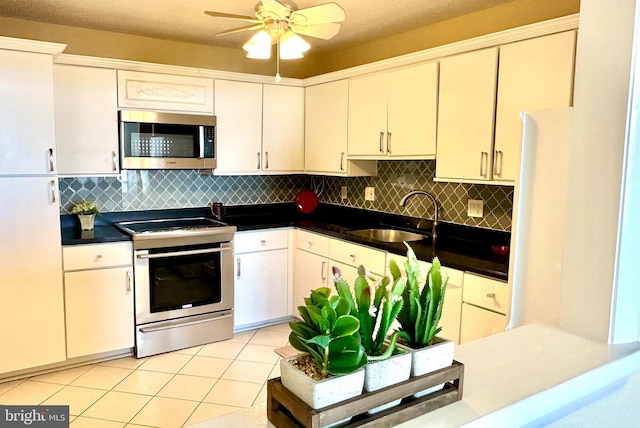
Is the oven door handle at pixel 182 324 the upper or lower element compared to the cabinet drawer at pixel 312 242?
lower

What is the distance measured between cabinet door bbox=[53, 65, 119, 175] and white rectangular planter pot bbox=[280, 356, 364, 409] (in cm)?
304

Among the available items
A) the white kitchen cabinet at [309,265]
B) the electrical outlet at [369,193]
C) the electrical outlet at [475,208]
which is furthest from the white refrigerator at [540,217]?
the electrical outlet at [369,193]

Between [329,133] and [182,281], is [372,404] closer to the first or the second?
[182,281]

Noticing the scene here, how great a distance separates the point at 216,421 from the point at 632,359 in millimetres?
987

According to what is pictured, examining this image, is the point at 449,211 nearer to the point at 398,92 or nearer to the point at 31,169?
the point at 398,92

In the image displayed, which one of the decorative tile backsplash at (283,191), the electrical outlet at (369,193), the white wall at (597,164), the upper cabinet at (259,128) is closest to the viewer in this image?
the white wall at (597,164)

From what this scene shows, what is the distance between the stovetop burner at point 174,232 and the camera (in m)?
3.29

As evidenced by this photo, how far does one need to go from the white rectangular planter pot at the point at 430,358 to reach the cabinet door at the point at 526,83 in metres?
1.45

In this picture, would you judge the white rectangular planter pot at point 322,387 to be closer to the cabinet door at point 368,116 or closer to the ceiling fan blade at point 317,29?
the ceiling fan blade at point 317,29

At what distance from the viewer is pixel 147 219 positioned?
3912mm

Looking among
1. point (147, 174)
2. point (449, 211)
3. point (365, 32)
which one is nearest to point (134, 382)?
point (147, 174)

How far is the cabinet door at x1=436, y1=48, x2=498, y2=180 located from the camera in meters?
2.62

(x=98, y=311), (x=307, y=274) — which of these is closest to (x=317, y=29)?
(x=307, y=274)

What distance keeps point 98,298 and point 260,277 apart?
3.97 ft
